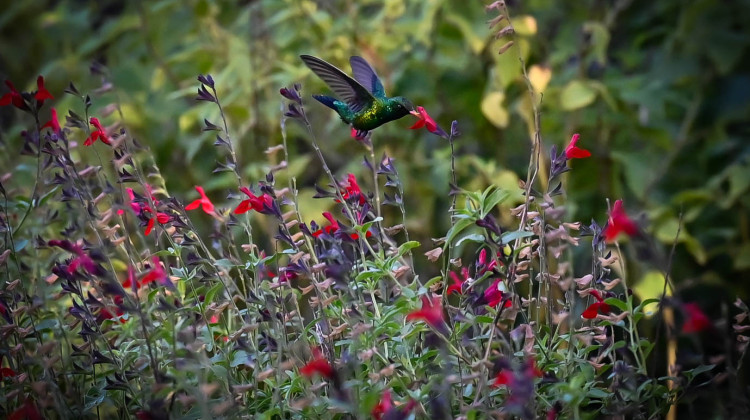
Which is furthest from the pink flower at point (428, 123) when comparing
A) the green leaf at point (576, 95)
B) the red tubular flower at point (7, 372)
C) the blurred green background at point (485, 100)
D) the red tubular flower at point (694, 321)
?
the green leaf at point (576, 95)

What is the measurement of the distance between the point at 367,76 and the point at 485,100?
1357 mm

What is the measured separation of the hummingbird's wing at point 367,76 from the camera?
1.58 m

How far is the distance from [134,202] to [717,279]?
2.39m

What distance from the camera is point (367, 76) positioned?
1.63 meters

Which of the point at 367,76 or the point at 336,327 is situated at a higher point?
the point at 367,76

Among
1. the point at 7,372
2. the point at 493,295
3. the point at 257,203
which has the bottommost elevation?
the point at 7,372

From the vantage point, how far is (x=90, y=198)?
4.69 feet

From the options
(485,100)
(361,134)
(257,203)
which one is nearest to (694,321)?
(257,203)

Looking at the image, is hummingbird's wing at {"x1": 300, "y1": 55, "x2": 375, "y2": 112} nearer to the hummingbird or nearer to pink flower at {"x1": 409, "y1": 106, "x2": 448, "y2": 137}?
the hummingbird

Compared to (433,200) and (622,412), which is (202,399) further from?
(433,200)

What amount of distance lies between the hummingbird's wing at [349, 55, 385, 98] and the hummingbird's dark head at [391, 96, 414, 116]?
0.25 feet

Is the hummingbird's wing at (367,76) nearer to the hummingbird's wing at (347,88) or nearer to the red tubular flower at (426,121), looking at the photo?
the hummingbird's wing at (347,88)

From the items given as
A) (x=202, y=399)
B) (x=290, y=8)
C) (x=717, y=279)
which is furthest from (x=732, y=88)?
(x=202, y=399)

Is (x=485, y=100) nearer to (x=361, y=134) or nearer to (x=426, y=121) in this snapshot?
(x=361, y=134)
